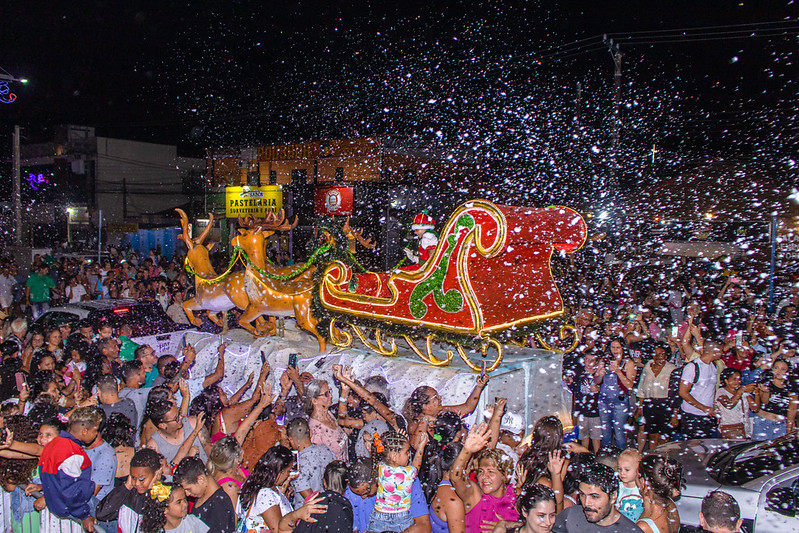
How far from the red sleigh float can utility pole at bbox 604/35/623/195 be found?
6792 millimetres

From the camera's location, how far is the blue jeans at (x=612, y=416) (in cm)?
634

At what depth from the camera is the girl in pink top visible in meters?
3.49

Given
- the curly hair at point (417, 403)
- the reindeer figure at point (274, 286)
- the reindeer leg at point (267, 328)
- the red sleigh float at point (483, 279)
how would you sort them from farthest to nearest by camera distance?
the reindeer leg at point (267, 328) → the reindeer figure at point (274, 286) → the red sleigh float at point (483, 279) → the curly hair at point (417, 403)

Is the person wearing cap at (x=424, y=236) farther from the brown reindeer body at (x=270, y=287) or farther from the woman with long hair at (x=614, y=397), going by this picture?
the woman with long hair at (x=614, y=397)

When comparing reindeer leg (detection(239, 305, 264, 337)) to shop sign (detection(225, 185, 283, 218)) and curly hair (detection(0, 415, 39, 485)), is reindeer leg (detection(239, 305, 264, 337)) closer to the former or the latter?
curly hair (detection(0, 415, 39, 485))

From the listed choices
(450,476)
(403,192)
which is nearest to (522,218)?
(450,476)

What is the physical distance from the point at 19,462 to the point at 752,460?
17.8ft

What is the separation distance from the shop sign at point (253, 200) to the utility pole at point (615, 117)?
14290mm

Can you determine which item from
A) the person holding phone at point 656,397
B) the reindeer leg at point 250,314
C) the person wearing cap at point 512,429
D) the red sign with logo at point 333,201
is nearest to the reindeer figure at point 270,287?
the reindeer leg at point 250,314

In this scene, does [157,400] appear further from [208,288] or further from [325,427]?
[208,288]

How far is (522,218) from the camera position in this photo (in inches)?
208

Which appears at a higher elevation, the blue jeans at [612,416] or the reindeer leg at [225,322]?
the reindeer leg at [225,322]

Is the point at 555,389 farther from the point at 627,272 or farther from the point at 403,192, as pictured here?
the point at 403,192

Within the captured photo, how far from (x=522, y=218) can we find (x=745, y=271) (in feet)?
35.4
